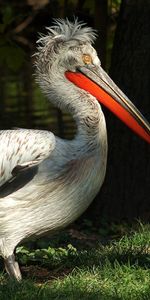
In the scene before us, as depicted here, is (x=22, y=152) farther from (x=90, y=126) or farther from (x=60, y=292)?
(x=60, y=292)

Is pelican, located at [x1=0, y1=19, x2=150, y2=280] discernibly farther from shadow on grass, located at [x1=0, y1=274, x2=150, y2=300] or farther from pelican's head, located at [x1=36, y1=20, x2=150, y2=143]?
shadow on grass, located at [x1=0, y1=274, x2=150, y2=300]

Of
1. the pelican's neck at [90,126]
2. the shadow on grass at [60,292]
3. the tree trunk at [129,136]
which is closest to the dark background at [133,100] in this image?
the tree trunk at [129,136]

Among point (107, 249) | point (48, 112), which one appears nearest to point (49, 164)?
point (107, 249)

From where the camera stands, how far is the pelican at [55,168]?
20.1ft

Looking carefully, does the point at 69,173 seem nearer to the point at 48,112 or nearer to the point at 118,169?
the point at 118,169

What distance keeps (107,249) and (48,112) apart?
444 inches

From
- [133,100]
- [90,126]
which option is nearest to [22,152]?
[90,126]

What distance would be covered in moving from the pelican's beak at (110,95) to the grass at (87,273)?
0.96m

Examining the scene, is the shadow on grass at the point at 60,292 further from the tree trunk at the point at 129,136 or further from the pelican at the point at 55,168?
the tree trunk at the point at 129,136

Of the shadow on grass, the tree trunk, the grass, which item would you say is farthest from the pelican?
the tree trunk

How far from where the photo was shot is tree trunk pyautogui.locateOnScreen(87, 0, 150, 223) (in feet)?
28.5

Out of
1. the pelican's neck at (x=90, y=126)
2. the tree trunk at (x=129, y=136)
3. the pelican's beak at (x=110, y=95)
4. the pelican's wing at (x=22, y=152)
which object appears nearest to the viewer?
the pelican's wing at (x=22, y=152)

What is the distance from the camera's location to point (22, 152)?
242 inches

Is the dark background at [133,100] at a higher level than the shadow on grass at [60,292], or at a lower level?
higher
